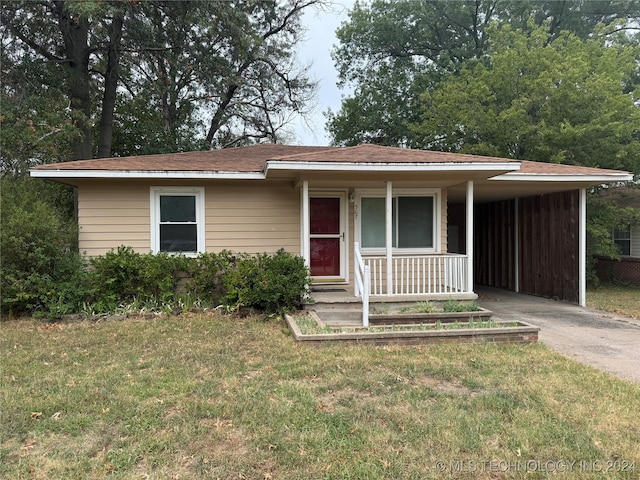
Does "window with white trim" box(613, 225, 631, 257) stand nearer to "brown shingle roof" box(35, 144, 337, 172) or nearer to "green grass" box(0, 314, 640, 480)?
"green grass" box(0, 314, 640, 480)

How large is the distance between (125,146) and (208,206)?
413 inches

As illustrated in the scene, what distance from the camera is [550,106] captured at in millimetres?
12875

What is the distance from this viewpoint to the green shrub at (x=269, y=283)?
6812mm

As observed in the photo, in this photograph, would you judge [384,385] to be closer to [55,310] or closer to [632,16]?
[55,310]

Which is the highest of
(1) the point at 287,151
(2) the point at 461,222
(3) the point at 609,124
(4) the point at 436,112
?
(4) the point at 436,112

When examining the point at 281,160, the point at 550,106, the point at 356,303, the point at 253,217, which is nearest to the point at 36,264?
the point at 253,217

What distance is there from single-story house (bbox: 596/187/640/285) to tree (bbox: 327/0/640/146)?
8.12m

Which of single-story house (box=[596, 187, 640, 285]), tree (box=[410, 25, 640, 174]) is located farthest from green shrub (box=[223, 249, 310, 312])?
single-story house (box=[596, 187, 640, 285])

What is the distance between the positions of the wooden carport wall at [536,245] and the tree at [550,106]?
2793mm

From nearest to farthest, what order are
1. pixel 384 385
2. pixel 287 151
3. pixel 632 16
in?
pixel 384 385 < pixel 287 151 < pixel 632 16

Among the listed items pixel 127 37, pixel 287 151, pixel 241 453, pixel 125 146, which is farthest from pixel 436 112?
pixel 241 453

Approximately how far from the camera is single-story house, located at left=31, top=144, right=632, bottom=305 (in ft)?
23.1

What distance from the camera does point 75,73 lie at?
41.1 ft

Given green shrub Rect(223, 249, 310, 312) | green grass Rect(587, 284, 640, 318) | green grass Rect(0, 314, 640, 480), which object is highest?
green shrub Rect(223, 249, 310, 312)
